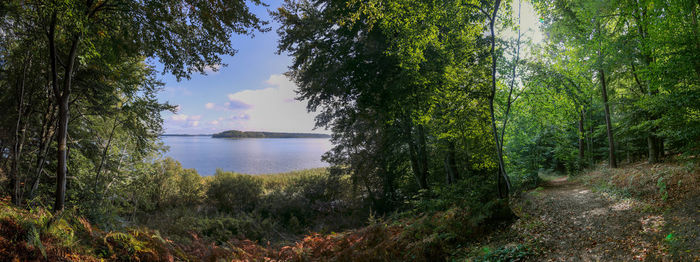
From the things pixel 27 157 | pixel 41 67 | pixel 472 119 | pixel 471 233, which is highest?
pixel 41 67

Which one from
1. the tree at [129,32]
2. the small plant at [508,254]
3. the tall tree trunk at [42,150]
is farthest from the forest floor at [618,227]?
the tall tree trunk at [42,150]

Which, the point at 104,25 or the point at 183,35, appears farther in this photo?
the point at 183,35

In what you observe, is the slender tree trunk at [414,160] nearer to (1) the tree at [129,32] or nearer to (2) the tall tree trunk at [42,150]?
(1) the tree at [129,32]

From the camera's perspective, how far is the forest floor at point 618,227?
138 inches

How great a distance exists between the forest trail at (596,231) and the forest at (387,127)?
0.13 feet

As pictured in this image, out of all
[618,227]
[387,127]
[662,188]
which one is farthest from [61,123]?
[662,188]

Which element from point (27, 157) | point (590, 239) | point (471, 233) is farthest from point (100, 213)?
point (590, 239)

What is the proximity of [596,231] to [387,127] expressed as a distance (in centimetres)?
731

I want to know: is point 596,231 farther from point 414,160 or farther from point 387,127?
point 387,127

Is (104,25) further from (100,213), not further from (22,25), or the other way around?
(100,213)

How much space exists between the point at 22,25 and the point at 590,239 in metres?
11.2

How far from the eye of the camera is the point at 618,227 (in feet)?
14.5

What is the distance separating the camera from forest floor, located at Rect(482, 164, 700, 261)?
11.5 ft

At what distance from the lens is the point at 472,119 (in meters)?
7.94
